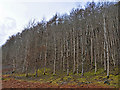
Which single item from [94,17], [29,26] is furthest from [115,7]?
[29,26]

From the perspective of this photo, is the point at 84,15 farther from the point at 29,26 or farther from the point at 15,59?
the point at 15,59

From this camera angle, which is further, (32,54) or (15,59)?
(15,59)

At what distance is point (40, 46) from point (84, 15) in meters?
14.7

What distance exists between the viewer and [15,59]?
3872 centimetres

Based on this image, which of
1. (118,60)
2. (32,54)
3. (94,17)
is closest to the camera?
(118,60)

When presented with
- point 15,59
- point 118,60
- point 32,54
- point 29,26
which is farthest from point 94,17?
point 15,59

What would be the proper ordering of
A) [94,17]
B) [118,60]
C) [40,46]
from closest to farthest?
1. [118,60]
2. [94,17]
3. [40,46]

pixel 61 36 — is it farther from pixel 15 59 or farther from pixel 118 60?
pixel 15 59

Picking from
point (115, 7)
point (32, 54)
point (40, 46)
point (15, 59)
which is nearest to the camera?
point (115, 7)

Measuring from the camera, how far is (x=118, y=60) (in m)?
16.2

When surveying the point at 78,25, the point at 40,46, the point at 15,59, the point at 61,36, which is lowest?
the point at 15,59

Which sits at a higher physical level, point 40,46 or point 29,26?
point 29,26

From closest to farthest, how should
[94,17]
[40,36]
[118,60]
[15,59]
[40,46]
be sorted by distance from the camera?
[118,60], [94,17], [40,46], [40,36], [15,59]

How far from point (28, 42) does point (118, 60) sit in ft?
59.3
